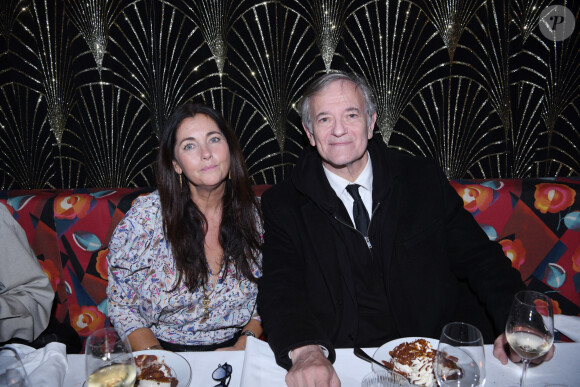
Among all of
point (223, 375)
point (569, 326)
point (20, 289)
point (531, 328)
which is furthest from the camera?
point (20, 289)

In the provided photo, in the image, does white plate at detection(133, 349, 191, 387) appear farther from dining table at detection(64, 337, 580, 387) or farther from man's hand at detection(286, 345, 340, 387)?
man's hand at detection(286, 345, 340, 387)

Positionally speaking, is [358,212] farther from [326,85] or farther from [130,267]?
[130,267]

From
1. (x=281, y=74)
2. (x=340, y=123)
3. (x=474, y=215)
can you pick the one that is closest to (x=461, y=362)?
(x=340, y=123)

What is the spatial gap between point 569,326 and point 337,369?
2.38 ft

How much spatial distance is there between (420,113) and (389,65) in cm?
33

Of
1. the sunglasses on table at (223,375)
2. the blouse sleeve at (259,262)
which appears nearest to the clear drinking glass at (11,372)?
the sunglasses on table at (223,375)

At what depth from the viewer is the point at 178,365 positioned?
1.08m

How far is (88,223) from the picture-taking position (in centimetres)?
195

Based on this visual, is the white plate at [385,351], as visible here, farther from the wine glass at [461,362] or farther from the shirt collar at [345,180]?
the shirt collar at [345,180]

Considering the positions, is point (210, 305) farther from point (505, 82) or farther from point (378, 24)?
point (505, 82)

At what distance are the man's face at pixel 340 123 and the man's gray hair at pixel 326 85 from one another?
2 cm

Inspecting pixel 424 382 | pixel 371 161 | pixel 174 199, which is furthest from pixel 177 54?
pixel 424 382

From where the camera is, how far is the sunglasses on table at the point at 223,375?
1012mm

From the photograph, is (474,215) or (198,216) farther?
(474,215)
